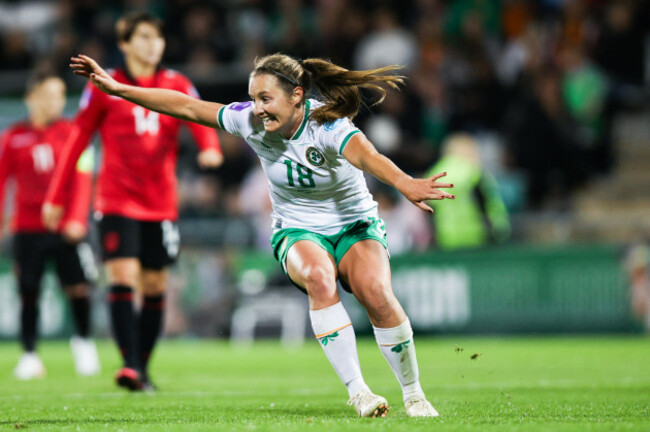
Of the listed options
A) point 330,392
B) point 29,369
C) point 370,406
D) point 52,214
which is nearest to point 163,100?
point 370,406

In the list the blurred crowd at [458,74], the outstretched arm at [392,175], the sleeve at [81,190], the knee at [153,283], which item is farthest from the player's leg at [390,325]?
the blurred crowd at [458,74]

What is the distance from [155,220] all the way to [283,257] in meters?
2.53

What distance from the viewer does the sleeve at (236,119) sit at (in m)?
6.03

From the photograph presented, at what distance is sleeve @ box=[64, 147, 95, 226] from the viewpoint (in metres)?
10.1

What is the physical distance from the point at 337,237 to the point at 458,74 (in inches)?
463

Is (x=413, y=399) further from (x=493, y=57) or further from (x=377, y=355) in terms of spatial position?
(x=493, y=57)

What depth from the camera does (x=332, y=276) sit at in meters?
5.79

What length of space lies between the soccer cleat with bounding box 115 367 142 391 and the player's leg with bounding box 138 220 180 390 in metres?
0.30

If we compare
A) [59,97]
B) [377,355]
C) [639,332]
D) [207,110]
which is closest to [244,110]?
[207,110]

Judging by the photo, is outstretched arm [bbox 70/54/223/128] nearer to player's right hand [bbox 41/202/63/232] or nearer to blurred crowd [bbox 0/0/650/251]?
player's right hand [bbox 41/202/63/232]

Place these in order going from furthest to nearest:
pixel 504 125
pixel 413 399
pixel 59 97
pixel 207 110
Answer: pixel 504 125 → pixel 59 97 → pixel 207 110 → pixel 413 399

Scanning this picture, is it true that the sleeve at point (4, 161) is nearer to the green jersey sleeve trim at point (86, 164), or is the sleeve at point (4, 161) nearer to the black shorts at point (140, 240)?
the green jersey sleeve trim at point (86, 164)

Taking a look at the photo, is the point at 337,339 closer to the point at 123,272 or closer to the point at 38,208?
the point at 123,272

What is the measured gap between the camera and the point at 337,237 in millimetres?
6105
